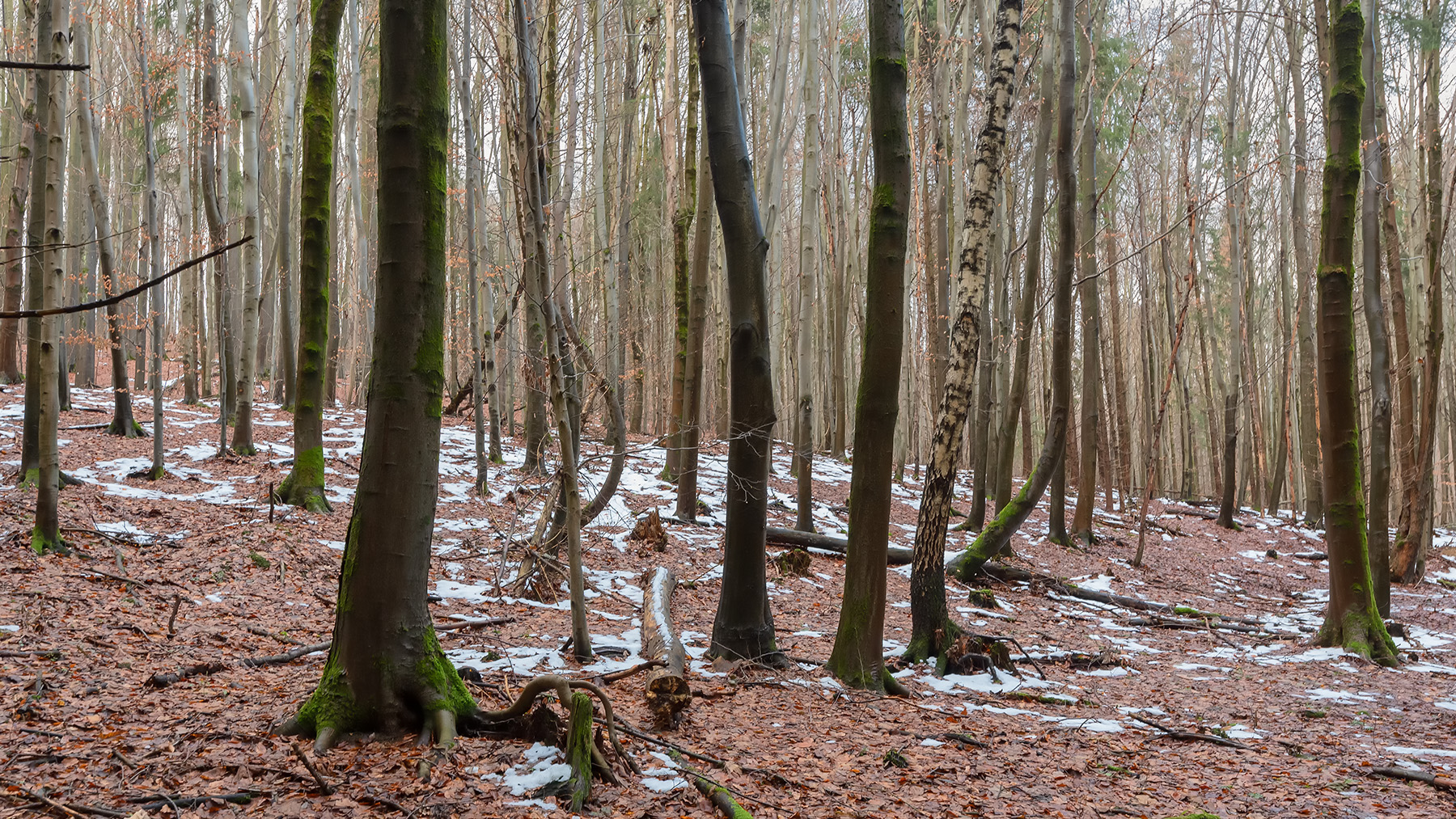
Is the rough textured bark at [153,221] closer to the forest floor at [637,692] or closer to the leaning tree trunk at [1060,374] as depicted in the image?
the forest floor at [637,692]

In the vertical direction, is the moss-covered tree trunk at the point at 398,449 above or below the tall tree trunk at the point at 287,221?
below

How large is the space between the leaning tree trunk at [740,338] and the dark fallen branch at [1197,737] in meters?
2.28

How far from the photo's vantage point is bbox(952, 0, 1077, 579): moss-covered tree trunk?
347 inches

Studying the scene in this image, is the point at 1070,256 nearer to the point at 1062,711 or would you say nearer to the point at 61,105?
the point at 1062,711

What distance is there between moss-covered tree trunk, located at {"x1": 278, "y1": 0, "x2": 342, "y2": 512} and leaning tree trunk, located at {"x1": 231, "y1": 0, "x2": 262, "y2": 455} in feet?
7.65

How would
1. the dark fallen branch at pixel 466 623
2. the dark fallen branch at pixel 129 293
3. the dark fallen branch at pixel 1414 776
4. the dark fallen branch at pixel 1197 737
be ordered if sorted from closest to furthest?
the dark fallen branch at pixel 129 293 → the dark fallen branch at pixel 1414 776 → the dark fallen branch at pixel 1197 737 → the dark fallen branch at pixel 466 623

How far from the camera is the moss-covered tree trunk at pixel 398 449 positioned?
3.39 m

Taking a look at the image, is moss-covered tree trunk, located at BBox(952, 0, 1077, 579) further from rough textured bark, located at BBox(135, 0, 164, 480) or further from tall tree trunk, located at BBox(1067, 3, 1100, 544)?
rough textured bark, located at BBox(135, 0, 164, 480)

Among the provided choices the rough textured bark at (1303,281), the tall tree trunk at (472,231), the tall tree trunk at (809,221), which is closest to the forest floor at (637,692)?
the tall tree trunk at (472,231)

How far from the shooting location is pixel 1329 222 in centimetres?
675

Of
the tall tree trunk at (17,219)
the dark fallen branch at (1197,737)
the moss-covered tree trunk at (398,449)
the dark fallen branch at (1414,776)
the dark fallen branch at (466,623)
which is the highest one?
Result: the tall tree trunk at (17,219)

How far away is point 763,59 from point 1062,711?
17884mm

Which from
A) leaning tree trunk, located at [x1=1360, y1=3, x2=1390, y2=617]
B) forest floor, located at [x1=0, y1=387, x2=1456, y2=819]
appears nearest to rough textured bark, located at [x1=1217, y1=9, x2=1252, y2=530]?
forest floor, located at [x1=0, y1=387, x2=1456, y2=819]

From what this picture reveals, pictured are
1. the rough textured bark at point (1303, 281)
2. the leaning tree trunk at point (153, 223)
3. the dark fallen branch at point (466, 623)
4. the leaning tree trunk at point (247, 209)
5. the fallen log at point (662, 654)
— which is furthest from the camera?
the rough textured bark at point (1303, 281)
